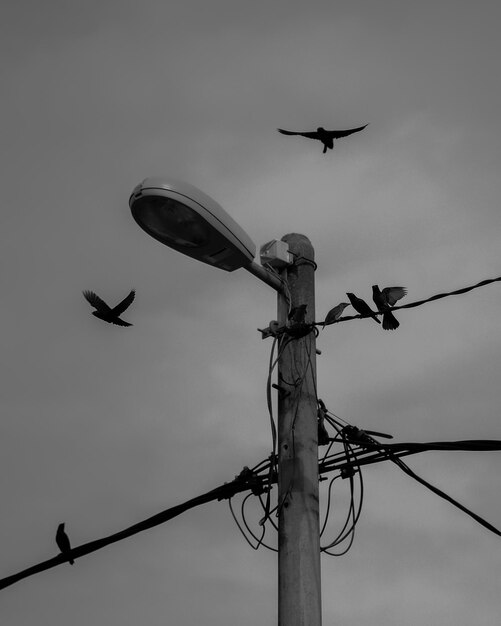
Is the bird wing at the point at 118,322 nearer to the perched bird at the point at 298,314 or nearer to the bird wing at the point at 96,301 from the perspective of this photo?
the bird wing at the point at 96,301

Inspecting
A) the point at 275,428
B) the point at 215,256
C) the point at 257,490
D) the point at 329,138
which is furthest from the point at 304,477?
the point at 329,138

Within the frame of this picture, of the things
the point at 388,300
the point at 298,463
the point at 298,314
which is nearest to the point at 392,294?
the point at 388,300

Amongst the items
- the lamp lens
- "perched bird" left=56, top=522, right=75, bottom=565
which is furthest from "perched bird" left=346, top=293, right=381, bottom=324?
"perched bird" left=56, top=522, right=75, bottom=565

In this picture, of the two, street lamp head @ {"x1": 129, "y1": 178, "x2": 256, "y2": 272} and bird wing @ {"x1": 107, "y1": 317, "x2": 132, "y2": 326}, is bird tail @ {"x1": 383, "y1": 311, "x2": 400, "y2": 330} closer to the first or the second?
street lamp head @ {"x1": 129, "y1": 178, "x2": 256, "y2": 272}

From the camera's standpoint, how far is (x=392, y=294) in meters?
6.41

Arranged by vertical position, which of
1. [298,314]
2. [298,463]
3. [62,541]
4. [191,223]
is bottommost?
[298,463]

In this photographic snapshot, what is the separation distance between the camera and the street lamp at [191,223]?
5.34 meters

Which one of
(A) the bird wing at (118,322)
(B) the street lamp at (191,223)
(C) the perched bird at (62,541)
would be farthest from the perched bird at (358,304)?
(A) the bird wing at (118,322)

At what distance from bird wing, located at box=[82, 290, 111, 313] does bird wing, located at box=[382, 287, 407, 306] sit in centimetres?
386

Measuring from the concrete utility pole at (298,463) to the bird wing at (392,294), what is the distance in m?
0.57

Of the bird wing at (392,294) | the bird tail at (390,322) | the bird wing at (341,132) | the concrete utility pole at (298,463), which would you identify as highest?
the bird wing at (341,132)

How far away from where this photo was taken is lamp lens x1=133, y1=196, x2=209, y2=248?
5379 mm

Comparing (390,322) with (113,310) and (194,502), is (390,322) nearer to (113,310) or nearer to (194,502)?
(194,502)

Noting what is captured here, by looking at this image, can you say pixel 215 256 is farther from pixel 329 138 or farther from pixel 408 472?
pixel 329 138
